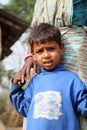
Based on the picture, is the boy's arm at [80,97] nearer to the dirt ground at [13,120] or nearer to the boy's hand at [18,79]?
the boy's hand at [18,79]

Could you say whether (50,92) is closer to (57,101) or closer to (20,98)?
(57,101)

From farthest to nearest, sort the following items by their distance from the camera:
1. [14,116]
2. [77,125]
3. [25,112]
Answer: [14,116] < [25,112] < [77,125]

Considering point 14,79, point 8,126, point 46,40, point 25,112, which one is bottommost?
point 8,126

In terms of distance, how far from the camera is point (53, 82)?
271 cm

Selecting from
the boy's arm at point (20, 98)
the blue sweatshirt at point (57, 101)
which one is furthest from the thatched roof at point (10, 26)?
the blue sweatshirt at point (57, 101)

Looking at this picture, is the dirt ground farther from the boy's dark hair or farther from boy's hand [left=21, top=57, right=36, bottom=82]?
the boy's dark hair

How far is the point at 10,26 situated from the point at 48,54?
8.52m

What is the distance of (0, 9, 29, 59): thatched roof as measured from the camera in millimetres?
10812

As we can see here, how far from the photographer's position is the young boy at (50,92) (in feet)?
8.54

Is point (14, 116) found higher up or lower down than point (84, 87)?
lower down

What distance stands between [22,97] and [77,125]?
44 centimetres

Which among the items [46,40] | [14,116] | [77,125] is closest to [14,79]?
[46,40]

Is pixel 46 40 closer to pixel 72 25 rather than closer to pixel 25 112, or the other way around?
pixel 72 25

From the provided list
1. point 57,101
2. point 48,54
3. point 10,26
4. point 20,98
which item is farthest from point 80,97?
point 10,26
